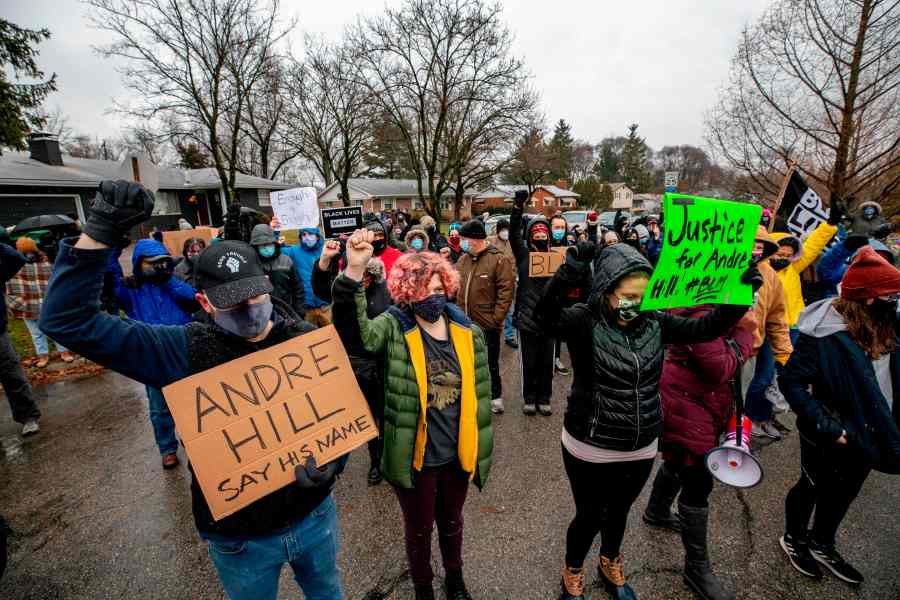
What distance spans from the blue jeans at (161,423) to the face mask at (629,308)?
3920 mm

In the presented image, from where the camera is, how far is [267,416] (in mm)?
1707

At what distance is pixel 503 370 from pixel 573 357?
3984mm

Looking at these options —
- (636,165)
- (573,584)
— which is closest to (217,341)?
(573,584)

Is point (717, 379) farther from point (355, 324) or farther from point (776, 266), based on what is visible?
point (355, 324)

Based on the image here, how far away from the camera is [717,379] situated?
2.33 meters

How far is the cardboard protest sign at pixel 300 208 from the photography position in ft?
17.9

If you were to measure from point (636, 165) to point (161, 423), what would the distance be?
8553 centimetres

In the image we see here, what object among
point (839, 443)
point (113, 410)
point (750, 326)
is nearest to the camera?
point (839, 443)

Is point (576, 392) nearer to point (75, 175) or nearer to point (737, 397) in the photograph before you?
point (737, 397)

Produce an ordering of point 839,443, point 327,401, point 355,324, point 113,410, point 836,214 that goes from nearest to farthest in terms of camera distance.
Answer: point 327,401 → point 355,324 → point 839,443 → point 836,214 → point 113,410

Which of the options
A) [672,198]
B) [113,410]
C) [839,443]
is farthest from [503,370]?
[113,410]

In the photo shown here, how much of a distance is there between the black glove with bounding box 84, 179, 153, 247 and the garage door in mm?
21173

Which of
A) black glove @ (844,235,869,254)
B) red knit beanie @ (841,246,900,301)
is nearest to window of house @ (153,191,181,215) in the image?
black glove @ (844,235,869,254)

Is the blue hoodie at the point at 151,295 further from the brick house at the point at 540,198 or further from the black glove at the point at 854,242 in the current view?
the brick house at the point at 540,198
